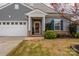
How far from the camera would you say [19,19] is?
24.9 meters

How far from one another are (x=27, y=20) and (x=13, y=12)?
1786 mm

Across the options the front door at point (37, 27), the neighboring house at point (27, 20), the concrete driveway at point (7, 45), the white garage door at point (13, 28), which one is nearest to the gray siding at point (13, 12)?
the neighboring house at point (27, 20)

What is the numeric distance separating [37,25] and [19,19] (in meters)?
2.03

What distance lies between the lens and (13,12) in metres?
25.2

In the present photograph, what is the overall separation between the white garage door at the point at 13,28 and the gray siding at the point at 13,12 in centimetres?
60

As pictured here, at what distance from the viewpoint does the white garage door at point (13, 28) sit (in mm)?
24047

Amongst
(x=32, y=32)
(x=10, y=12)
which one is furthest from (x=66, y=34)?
(x=10, y=12)

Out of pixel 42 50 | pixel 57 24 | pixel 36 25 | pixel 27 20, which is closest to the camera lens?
pixel 42 50

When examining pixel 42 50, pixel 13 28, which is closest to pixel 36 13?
pixel 13 28

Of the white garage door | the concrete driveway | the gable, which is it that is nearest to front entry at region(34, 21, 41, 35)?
the white garage door

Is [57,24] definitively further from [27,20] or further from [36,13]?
[27,20]

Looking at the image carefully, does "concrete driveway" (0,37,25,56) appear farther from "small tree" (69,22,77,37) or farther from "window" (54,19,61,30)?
"window" (54,19,61,30)

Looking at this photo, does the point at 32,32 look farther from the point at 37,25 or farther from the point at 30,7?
the point at 30,7

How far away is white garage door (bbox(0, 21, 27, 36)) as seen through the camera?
947 inches
